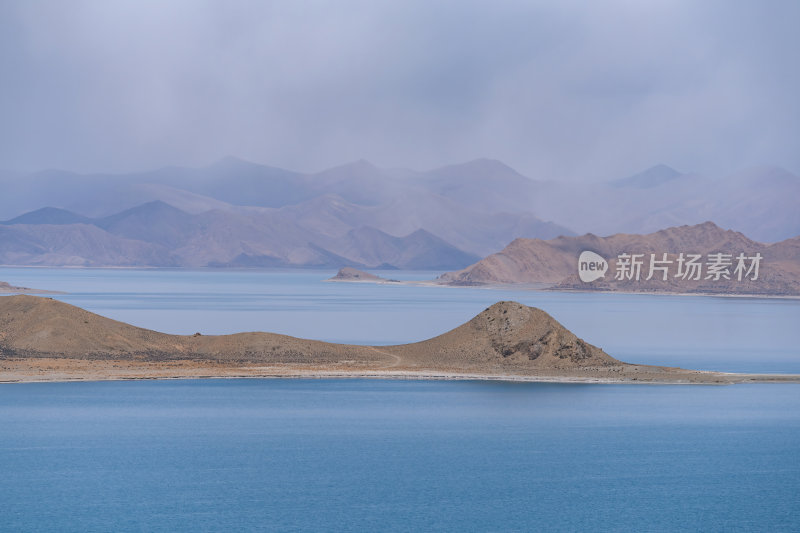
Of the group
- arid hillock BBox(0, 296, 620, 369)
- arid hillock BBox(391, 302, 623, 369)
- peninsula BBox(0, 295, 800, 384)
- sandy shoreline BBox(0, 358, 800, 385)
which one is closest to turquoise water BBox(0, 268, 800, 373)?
sandy shoreline BBox(0, 358, 800, 385)

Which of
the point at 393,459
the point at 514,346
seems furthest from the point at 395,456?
the point at 514,346

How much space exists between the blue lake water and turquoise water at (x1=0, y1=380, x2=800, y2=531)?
0.08 m

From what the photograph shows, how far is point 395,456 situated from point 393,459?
46cm

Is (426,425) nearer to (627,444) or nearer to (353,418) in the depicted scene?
(353,418)

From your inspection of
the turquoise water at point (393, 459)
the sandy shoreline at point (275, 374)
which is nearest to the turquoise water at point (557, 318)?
the sandy shoreline at point (275, 374)

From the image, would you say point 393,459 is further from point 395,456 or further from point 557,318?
point 557,318

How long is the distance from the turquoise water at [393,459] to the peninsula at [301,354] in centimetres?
319

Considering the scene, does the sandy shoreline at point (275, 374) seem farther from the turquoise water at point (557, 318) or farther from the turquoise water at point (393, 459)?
the turquoise water at point (557, 318)

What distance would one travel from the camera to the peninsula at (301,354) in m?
50.1

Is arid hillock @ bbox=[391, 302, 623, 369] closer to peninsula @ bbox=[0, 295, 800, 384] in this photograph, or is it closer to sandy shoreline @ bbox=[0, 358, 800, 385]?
peninsula @ bbox=[0, 295, 800, 384]

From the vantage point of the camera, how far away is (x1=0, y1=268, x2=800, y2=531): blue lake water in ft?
83.4

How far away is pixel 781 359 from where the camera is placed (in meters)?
64.0

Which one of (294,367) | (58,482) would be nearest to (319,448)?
(58,482)

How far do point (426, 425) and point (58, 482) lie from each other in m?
13.6
